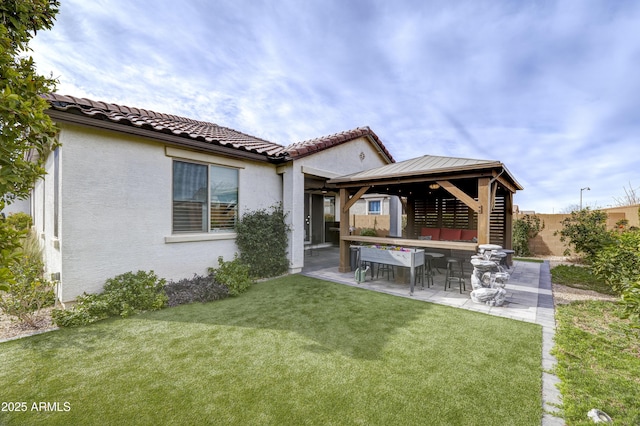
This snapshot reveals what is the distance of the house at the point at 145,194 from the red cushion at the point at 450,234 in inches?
236

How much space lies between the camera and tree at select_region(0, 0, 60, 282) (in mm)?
1735

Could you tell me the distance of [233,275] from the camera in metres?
6.42

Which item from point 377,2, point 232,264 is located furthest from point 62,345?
point 377,2

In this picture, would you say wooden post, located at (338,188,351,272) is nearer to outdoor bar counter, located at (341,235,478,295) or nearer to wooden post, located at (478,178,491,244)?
outdoor bar counter, located at (341,235,478,295)

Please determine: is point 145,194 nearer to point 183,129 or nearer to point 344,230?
point 183,129

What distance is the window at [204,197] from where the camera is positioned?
6.35 metres

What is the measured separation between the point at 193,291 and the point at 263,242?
2.29m

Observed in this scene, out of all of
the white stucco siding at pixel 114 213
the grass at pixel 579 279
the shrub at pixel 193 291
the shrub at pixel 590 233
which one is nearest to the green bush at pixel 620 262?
the grass at pixel 579 279

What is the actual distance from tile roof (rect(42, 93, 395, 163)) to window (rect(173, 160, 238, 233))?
0.79 metres

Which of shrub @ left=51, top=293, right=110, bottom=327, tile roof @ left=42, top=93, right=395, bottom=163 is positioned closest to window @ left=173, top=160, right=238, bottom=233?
tile roof @ left=42, top=93, right=395, bottom=163

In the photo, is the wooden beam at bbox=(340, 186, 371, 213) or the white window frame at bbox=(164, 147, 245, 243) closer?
the white window frame at bbox=(164, 147, 245, 243)

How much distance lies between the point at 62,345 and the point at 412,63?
447 inches

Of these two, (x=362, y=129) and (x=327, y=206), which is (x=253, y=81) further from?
(x=327, y=206)

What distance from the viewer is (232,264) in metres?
6.75
